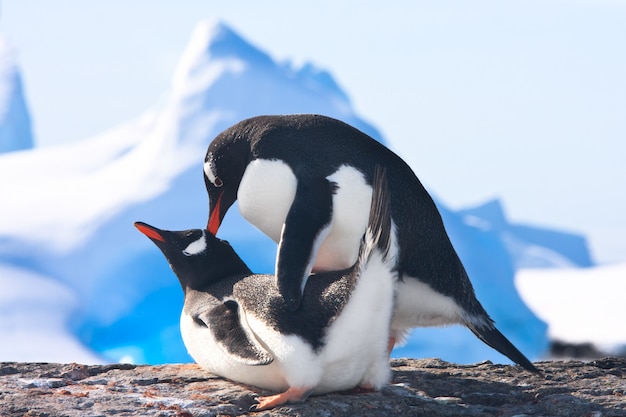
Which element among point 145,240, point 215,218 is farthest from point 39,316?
point 215,218

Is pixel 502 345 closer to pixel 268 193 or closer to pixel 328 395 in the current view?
pixel 328 395

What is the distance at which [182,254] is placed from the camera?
280cm

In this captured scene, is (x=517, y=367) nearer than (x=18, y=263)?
Yes

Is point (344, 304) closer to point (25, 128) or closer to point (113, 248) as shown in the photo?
point (113, 248)

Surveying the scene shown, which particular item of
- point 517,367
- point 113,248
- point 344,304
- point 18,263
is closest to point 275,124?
point 344,304

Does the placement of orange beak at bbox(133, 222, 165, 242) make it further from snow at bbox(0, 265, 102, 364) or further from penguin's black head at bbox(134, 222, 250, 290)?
snow at bbox(0, 265, 102, 364)

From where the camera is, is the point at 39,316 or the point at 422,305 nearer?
the point at 422,305

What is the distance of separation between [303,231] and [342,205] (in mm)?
161

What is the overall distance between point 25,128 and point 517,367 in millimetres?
9880

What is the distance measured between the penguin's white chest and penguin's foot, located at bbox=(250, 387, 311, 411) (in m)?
0.51

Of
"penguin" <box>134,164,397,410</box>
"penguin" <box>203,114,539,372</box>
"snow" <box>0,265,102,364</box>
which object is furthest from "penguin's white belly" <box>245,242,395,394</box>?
"snow" <box>0,265,102,364</box>

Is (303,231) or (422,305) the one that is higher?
(303,231)

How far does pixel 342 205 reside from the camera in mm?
2652

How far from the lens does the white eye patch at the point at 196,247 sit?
2.77 metres
